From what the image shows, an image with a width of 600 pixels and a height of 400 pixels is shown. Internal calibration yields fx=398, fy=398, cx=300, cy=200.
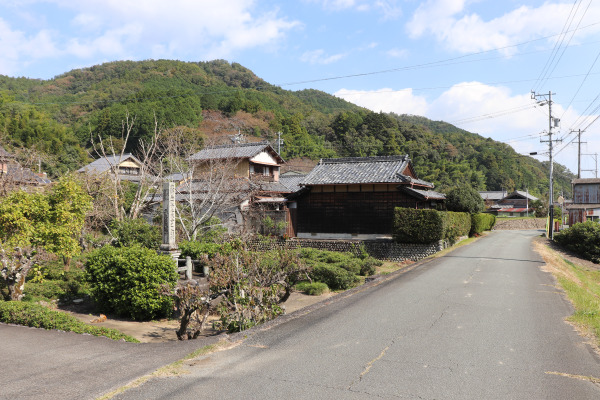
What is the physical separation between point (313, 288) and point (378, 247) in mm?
9103

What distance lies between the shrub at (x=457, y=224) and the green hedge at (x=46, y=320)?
737 inches

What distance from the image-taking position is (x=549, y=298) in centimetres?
1030

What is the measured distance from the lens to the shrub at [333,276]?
14.6 m

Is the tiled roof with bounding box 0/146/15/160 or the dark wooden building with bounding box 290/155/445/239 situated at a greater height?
the tiled roof with bounding box 0/146/15/160

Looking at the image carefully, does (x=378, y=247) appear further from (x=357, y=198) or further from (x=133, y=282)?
(x=133, y=282)

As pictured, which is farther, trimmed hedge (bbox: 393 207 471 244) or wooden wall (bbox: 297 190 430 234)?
wooden wall (bbox: 297 190 430 234)

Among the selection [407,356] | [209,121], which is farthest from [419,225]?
[209,121]

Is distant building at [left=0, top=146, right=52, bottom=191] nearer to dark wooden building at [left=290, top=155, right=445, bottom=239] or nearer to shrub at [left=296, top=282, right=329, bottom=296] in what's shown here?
shrub at [left=296, top=282, right=329, bottom=296]

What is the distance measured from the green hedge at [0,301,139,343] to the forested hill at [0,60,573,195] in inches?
1255

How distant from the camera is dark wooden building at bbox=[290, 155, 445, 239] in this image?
76.4ft

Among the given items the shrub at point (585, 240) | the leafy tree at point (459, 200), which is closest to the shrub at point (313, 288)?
the shrub at point (585, 240)

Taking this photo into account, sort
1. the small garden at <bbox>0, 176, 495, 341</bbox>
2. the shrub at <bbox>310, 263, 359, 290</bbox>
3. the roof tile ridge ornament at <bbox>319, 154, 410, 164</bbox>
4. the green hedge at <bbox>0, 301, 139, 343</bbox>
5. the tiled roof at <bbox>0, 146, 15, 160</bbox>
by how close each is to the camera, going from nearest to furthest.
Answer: the green hedge at <bbox>0, 301, 139, 343</bbox> < the small garden at <bbox>0, 176, 495, 341</bbox> < the shrub at <bbox>310, 263, 359, 290</bbox> < the tiled roof at <bbox>0, 146, 15, 160</bbox> < the roof tile ridge ornament at <bbox>319, 154, 410, 164</bbox>

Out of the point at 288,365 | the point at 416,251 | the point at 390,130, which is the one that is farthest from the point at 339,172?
the point at 390,130

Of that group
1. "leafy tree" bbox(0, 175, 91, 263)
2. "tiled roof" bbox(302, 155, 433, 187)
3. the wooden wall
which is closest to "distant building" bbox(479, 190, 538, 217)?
"tiled roof" bbox(302, 155, 433, 187)
